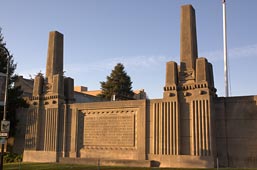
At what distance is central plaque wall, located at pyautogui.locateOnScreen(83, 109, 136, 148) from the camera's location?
28.2 m

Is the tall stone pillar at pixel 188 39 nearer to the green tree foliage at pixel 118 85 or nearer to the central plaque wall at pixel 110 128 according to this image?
the central plaque wall at pixel 110 128

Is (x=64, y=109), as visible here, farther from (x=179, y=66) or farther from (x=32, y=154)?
(x=179, y=66)

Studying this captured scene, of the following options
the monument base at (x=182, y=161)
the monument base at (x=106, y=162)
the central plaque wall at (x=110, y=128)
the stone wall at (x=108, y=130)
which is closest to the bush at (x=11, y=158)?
the monument base at (x=106, y=162)

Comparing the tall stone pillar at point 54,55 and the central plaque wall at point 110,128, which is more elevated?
the tall stone pillar at point 54,55

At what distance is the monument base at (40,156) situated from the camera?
102ft

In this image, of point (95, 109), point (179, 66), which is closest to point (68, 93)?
Answer: point (95, 109)

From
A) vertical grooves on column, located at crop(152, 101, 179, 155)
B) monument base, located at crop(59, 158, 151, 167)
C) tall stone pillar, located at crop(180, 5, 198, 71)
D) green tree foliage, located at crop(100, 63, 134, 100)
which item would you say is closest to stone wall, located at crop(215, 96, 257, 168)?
vertical grooves on column, located at crop(152, 101, 179, 155)

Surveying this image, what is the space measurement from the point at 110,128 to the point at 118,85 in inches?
1151

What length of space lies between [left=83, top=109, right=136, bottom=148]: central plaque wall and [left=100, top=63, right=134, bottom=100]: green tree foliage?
88.1 feet

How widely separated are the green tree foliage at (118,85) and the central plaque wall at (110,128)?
26.8m

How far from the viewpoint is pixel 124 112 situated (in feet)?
94.4

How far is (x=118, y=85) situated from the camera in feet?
190

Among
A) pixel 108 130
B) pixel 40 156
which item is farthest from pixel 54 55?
pixel 108 130

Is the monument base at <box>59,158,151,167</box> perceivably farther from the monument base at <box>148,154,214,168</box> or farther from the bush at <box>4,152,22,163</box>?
the bush at <box>4,152,22,163</box>
